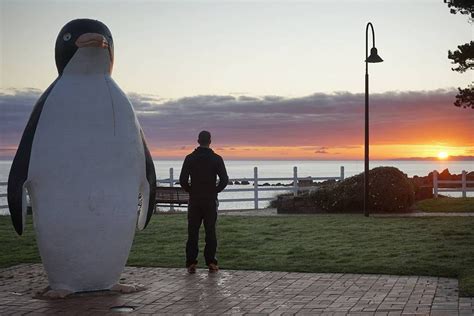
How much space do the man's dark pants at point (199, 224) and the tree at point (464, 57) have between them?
41.5 ft

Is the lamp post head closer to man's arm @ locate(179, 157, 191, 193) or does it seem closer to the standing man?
the standing man

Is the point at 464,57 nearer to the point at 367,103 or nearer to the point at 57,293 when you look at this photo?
the point at 367,103

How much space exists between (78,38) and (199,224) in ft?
10.9

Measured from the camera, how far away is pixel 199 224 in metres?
10.5

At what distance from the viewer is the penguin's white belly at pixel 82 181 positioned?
835 cm

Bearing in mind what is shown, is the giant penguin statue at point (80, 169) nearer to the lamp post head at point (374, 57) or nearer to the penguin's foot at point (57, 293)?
the penguin's foot at point (57, 293)

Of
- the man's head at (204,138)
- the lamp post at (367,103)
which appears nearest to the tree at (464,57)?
the lamp post at (367,103)

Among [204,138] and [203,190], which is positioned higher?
[204,138]

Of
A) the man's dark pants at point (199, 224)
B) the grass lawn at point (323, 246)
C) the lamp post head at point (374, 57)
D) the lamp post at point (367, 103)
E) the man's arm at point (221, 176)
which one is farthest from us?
the lamp post head at point (374, 57)

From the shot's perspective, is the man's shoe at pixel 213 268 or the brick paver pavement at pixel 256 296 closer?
the brick paver pavement at pixel 256 296

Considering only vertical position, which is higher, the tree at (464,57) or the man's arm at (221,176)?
the tree at (464,57)

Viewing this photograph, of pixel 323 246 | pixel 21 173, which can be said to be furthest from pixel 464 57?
pixel 21 173

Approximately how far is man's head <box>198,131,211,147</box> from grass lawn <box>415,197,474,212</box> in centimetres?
1273

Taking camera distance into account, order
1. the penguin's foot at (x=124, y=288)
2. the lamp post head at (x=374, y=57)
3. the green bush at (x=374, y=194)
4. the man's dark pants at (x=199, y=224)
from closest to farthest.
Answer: the penguin's foot at (x=124, y=288)
the man's dark pants at (x=199, y=224)
the lamp post head at (x=374, y=57)
the green bush at (x=374, y=194)
